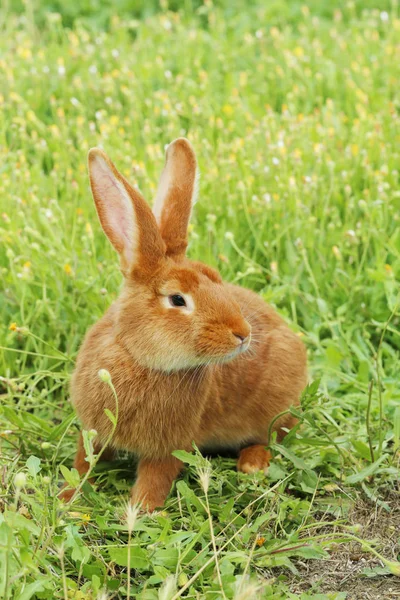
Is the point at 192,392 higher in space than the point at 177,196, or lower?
lower

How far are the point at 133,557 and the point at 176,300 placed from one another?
2.70 feet

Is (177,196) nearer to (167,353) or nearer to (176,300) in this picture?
(176,300)

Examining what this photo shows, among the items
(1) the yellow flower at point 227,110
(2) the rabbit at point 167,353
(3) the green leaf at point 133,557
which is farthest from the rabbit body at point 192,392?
(1) the yellow flower at point 227,110

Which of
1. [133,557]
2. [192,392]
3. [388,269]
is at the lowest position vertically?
[133,557]

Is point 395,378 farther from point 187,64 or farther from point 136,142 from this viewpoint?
point 187,64

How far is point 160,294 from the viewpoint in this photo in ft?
10.5

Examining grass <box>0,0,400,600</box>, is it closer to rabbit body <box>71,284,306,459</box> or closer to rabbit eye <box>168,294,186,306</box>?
rabbit body <box>71,284,306,459</box>

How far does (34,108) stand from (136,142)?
2.91 ft

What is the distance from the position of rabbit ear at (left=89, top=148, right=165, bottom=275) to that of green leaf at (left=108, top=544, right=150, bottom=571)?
2.97ft

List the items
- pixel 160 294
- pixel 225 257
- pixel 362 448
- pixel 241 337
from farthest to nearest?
pixel 225 257 → pixel 362 448 → pixel 160 294 → pixel 241 337

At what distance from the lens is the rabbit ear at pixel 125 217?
316cm

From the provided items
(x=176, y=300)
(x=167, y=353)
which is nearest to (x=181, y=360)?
(x=167, y=353)

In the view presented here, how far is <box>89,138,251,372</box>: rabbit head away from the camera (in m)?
3.09

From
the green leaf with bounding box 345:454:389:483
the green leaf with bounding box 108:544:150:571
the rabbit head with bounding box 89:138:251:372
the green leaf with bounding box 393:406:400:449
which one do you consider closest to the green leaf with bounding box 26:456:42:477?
the green leaf with bounding box 108:544:150:571
